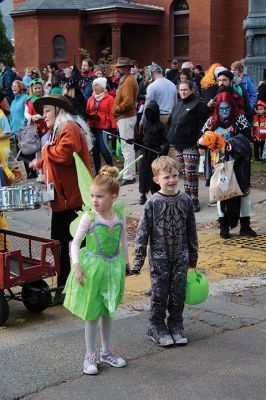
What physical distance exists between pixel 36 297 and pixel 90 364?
138 cm

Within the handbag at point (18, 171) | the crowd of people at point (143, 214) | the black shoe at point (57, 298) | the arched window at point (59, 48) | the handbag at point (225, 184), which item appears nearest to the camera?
the crowd of people at point (143, 214)

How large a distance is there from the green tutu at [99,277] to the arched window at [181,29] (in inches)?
1039

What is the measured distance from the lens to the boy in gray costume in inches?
201

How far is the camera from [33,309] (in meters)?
6.02

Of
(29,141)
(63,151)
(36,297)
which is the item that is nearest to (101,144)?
(29,141)

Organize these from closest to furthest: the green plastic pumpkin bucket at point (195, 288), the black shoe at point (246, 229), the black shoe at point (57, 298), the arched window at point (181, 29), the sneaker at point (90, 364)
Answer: the sneaker at point (90, 364)
the green plastic pumpkin bucket at point (195, 288)
the black shoe at point (57, 298)
the black shoe at point (246, 229)
the arched window at point (181, 29)

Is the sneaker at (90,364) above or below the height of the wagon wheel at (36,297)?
below

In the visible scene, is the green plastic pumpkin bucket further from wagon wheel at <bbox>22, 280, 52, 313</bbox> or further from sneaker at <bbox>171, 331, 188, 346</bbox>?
wagon wheel at <bbox>22, 280, 52, 313</bbox>

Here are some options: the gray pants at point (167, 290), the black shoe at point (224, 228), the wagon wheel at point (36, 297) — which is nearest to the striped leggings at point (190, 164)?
the black shoe at point (224, 228)

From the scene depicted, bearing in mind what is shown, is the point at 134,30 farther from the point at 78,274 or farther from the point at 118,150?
the point at 78,274

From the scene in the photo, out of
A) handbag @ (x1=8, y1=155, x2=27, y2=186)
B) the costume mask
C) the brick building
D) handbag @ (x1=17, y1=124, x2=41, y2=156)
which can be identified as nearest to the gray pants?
handbag @ (x1=8, y1=155, x2=27, y2=186)

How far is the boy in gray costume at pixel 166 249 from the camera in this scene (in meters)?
5.11

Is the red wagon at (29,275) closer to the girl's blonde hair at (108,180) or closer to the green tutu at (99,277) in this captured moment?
the green tutu at (99,277)

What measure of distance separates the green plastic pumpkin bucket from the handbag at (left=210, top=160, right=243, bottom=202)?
2997 mm
